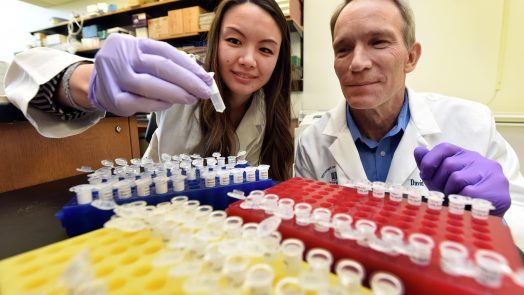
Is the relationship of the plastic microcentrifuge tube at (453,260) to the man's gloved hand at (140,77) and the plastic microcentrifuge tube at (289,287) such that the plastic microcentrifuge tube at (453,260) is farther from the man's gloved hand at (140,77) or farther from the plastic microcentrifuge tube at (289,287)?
the man's gloved hand at (140,77)

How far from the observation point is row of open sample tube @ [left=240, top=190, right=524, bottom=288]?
0.22 meters

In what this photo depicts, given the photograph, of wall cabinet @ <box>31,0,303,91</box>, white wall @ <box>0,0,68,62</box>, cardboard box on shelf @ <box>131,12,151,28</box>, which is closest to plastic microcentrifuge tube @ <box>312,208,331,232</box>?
wall cabinet @ <box>31,0,303,91</box>

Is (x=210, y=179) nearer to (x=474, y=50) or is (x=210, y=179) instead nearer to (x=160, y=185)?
(x=160, y=185)

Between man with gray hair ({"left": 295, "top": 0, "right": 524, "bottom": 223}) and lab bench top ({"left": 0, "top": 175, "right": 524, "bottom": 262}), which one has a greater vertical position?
man with gray hair ({"left": 295, "top": 0, "right": 524, "bottom": 223})

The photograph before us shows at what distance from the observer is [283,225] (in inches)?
12.7

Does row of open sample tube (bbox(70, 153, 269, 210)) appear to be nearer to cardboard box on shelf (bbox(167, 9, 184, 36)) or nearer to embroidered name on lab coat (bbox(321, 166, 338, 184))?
embroidered name on lab coat (bbox(321, 166, 338, 184))

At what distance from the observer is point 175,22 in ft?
7.02

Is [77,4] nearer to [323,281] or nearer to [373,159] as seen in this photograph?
[373,159]

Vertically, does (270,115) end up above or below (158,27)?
below

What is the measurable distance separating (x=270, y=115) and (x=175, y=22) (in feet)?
5.24

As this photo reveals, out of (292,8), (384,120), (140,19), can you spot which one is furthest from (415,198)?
(140,19)

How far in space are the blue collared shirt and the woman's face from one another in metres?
0.41

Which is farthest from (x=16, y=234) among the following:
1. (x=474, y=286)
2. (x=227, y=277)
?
(x=474, y=286)

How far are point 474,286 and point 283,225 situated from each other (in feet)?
0.61
